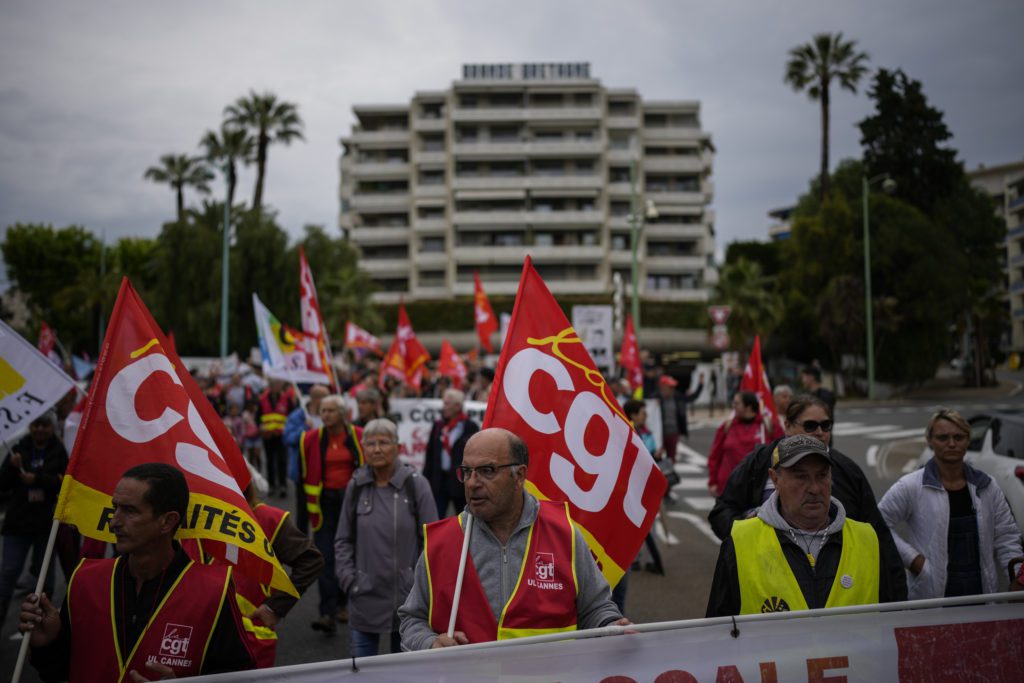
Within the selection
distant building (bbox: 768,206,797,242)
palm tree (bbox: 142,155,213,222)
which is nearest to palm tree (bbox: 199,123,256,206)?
palm tree (bbox: 142,155,213,222)

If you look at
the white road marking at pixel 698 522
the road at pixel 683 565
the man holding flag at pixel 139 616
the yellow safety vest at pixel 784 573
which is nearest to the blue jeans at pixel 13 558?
the road at pixel 683 565

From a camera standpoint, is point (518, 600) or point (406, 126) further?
point (406, 126)

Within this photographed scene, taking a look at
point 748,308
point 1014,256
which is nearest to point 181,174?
point 748,308

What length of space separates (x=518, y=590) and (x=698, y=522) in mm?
8911

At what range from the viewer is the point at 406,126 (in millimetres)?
74812

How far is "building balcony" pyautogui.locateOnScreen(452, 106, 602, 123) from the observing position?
71.0 m

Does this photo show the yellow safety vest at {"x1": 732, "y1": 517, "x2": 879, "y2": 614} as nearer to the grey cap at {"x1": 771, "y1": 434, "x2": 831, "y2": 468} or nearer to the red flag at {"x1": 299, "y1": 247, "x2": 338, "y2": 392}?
the grey cap at {"x1": 771, "y1": 434, "x2": 831, "y2": 468}

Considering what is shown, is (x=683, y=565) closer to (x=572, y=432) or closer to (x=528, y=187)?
(x=572, y=432)

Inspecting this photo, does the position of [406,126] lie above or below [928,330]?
above

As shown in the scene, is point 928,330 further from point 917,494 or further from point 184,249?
point 917,494

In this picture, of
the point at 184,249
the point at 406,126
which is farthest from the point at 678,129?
the point at 184,249

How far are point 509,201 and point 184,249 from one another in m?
37.8

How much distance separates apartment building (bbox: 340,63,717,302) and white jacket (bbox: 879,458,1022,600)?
6380 cm

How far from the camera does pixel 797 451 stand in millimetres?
3061
